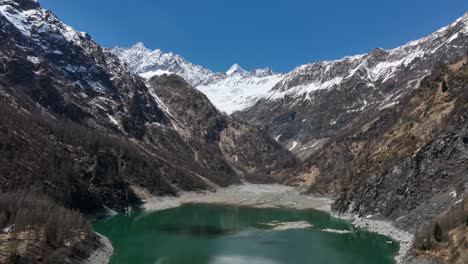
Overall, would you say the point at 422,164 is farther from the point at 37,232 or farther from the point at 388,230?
the point at 37,232

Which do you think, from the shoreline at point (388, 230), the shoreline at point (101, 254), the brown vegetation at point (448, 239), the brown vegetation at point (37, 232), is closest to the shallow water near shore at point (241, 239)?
the shoreline at point (101, 254)

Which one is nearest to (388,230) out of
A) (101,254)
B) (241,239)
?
(241,239)

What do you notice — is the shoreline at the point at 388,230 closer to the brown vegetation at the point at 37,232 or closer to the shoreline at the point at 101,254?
the shoreline at the point at 101,254

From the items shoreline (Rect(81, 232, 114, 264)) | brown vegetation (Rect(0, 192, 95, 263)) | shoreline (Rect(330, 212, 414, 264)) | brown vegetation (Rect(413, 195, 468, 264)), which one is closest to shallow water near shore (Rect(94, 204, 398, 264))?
shoreline (Rect(81, 232, 114, 264))

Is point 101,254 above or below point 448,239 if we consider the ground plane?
below

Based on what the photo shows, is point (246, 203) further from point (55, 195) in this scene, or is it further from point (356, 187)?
point (55, 195)

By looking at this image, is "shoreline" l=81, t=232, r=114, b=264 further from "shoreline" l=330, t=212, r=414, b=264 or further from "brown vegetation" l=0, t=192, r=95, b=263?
"shoreline" l=330, t=212, r=414, b=264

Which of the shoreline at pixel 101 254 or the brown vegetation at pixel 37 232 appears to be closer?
the brown vegetation at pixel 37 232

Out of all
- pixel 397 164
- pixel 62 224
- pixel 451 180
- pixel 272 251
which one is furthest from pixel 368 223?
pixel 62 224
